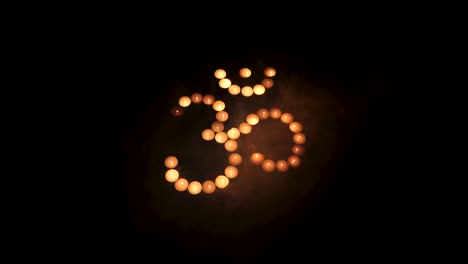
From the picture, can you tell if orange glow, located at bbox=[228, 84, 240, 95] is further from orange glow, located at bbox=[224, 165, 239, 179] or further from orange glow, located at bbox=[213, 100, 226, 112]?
orange glow, located at bbox=[224, 165, 239, 179]

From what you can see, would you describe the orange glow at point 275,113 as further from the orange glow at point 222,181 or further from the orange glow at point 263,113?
the orange glow at point 222,181

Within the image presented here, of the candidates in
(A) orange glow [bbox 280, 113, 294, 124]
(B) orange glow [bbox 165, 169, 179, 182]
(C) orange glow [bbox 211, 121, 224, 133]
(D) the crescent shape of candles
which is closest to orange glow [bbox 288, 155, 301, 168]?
(D) the crescent shape of candles

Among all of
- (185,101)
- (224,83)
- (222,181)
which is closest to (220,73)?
(224,83)

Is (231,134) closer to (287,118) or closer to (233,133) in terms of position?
Answer: (233,133)

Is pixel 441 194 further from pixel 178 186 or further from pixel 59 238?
pixel 59 238

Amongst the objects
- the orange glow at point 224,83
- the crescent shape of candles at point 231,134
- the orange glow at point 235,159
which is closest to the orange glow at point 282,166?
the crescent shape of candles at point 231,134

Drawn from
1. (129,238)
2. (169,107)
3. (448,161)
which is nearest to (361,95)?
(448,161)
